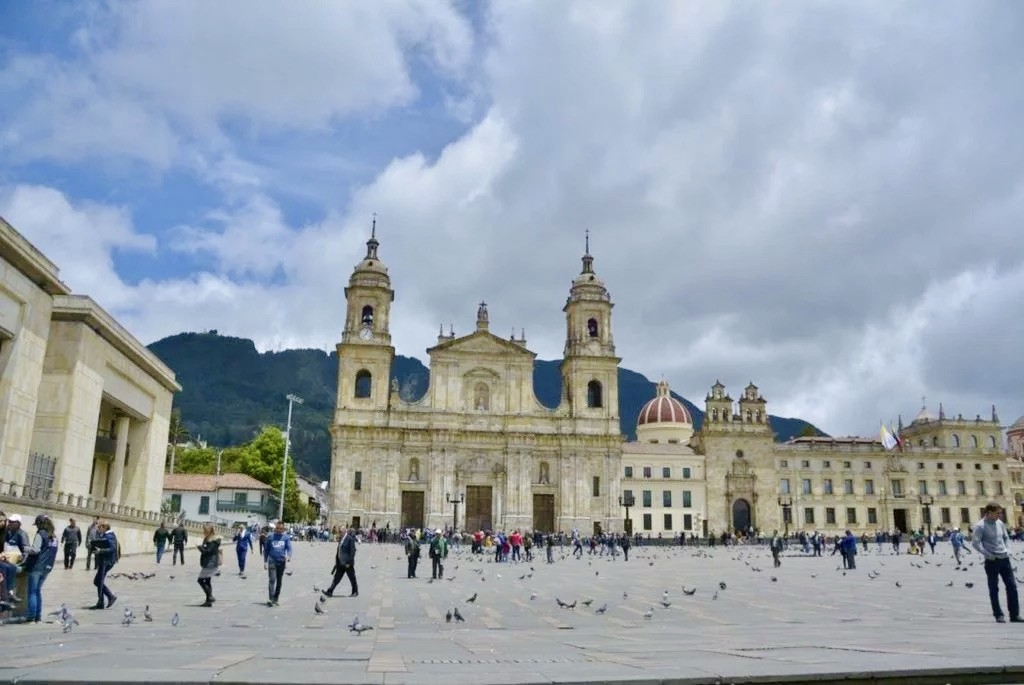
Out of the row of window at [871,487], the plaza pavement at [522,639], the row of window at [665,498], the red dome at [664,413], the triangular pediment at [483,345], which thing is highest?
the triangular pediment at [483,345]

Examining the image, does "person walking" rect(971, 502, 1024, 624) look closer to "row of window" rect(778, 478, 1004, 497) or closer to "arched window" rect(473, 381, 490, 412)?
"arched window" rect(473, 381, 490, 412)

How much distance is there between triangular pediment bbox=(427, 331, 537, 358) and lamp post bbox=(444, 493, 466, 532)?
11395 millimetres

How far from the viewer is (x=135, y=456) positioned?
37.5m

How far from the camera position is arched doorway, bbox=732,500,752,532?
70.6m

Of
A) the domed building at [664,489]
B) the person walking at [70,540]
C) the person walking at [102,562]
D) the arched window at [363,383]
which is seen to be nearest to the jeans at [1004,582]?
the person walking at [102,562]

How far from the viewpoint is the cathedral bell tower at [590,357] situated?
66.8m

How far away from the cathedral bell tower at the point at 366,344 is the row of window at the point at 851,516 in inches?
1430

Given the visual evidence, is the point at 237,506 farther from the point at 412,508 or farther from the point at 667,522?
the point at 667,522

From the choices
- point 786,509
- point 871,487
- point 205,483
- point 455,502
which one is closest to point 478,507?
point 455,502

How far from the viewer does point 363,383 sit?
217 ft

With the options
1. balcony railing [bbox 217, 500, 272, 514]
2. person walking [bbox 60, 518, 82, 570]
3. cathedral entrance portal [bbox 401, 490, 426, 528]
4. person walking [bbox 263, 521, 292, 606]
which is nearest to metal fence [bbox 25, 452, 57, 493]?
person walking [bbox 60, 518, 82, 570]

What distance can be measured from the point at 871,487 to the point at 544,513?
3160 centimetres

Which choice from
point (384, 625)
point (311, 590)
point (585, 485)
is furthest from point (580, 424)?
point (384, 625)

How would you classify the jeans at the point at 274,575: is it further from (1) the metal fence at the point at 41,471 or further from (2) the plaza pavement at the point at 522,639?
(1) the metal fence at the point at 41,471
